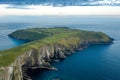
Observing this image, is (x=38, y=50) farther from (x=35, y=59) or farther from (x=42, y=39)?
(x=42, y=39)

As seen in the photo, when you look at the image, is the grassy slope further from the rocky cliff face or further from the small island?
the rocky cliff face

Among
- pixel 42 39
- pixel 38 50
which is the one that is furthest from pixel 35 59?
pixel 42 39

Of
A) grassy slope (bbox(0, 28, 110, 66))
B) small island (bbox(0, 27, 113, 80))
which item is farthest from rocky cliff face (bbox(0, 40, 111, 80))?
grassy slope (bbox(0, 28, 110, 66))

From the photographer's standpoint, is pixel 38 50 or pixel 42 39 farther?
pixel 42 39

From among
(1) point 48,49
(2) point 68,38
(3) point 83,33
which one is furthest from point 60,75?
(3) point 83,33

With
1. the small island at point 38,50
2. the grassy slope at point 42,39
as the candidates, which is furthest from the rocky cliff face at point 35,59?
the grassy slope at point 42,39

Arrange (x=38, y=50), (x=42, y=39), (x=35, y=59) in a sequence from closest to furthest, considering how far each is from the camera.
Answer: (x=35, y=59)
(x=38, y=50)
(x=42, y=39)

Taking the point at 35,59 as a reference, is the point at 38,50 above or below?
above

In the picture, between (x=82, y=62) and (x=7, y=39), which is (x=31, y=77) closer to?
(x=82, y=62)
